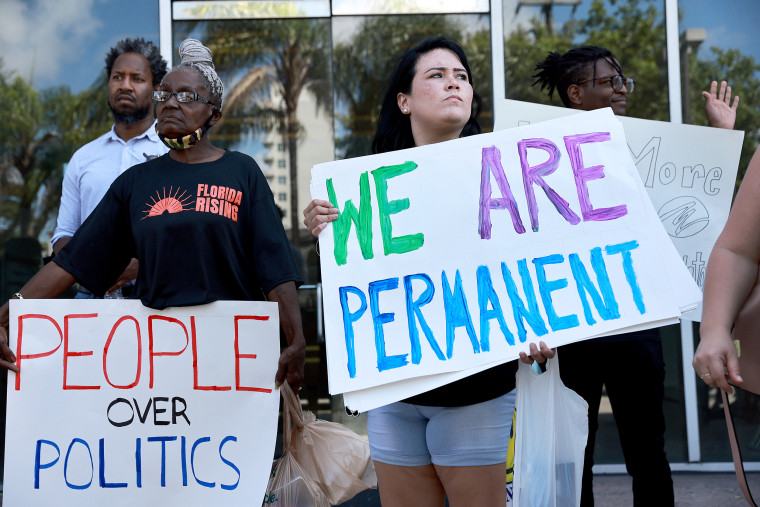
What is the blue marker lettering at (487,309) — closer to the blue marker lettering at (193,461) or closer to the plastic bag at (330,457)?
the plastic bag at (330,457)

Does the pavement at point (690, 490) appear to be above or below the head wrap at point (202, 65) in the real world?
below

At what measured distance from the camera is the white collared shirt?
3.39 metres

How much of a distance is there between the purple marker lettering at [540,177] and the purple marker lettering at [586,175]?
4 cm

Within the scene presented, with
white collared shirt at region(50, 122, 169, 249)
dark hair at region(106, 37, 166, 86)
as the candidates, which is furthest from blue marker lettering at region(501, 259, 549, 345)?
dark hair at region(106, 37, 166, 86)

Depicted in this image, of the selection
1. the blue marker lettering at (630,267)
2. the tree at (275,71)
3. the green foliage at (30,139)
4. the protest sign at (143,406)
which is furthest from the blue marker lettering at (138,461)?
the green foliage at (30,139)

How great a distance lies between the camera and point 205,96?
284 centimetres

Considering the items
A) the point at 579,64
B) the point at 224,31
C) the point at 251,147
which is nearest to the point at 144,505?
the point at 579,64

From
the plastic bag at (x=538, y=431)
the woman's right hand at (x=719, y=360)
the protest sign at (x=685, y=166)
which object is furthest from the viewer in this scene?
the protest sign at (x=685, y=166)

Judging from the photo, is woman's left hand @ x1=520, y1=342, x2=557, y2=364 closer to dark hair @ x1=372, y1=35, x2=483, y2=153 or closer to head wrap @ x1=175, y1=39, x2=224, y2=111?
dark hair @ x1=372, y1=35, x2=483, y2=153

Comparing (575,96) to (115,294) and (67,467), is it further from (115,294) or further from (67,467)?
(67,467)

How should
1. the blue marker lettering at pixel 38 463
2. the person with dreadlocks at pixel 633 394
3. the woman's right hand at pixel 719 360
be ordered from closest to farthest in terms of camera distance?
the woman's right hand at pixel 719 360 < the blue marker lettering at pixel 38 463 < the person with dreadlocks at pixel 633 394

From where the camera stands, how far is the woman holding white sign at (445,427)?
2.27 metres

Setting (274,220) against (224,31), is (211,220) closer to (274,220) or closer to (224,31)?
(274,220)

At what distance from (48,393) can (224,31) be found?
3.02 metres
